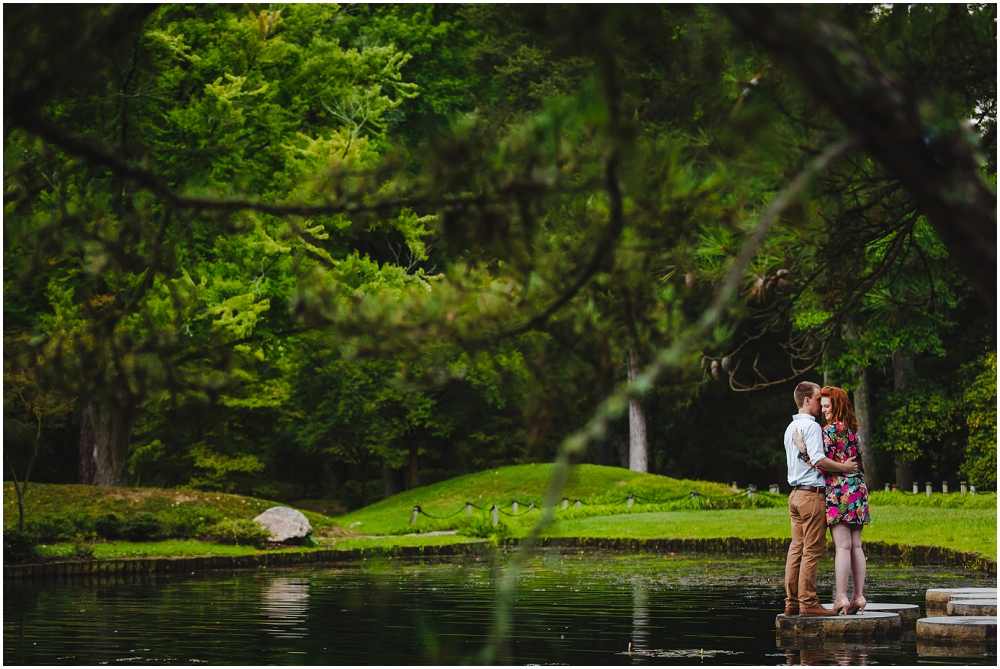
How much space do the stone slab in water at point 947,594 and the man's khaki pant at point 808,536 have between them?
1.33m

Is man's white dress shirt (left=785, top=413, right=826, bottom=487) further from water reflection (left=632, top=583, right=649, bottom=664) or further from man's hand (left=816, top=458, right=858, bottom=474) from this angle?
water reflection (left=632, top=583, right=649, bottom=664)

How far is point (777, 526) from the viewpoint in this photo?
64.6ft

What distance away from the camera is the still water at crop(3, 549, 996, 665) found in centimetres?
773

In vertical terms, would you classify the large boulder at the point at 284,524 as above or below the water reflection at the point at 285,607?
above

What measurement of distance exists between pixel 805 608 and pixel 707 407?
33543mm

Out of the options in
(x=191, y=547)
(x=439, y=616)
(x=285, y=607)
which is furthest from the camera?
(x=191, y=547)

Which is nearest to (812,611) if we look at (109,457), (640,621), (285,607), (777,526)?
(640,621)

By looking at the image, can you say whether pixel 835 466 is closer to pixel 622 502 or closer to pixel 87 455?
pixel 622 502

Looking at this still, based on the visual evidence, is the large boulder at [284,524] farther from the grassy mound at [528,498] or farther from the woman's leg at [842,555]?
the woman's leg at [842,555]

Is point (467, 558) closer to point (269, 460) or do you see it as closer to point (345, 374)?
point (345, 374)

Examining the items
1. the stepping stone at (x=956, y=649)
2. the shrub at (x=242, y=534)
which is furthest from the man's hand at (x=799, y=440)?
the shrub at (x=242, y=534)

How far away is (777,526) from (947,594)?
427 inches

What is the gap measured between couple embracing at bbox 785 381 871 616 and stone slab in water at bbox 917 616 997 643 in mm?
721

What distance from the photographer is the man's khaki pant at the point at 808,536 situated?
8.22m
